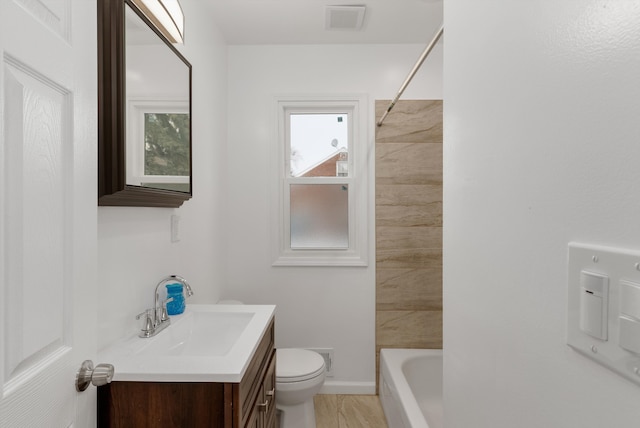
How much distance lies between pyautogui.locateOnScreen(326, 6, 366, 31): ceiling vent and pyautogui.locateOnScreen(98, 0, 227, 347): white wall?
0.74 metres

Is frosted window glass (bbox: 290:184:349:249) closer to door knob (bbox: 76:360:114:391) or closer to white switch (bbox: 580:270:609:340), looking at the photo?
door knob (bbox: 76:360:114:391)

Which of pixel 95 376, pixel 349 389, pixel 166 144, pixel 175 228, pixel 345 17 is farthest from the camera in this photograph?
pixel 349 389

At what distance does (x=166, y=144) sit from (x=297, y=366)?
4.51 feet

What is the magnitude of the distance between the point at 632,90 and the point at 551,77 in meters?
0.16

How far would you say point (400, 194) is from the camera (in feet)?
8.48

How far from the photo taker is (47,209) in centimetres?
65

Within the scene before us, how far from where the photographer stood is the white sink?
1.03 metres

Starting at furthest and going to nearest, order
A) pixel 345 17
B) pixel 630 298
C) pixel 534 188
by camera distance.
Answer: pixel 345 17 < pixel 534 188 < pixel 630 298

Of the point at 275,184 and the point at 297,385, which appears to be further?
the point at 275,184

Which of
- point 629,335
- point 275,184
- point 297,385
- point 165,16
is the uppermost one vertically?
point 165,16

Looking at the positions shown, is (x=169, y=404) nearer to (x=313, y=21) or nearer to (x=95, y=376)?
(x=95, y=376)

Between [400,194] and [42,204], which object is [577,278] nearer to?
[42,204]

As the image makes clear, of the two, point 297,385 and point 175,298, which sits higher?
point 175,298

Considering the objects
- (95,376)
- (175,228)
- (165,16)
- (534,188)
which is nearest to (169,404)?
(95,376)
